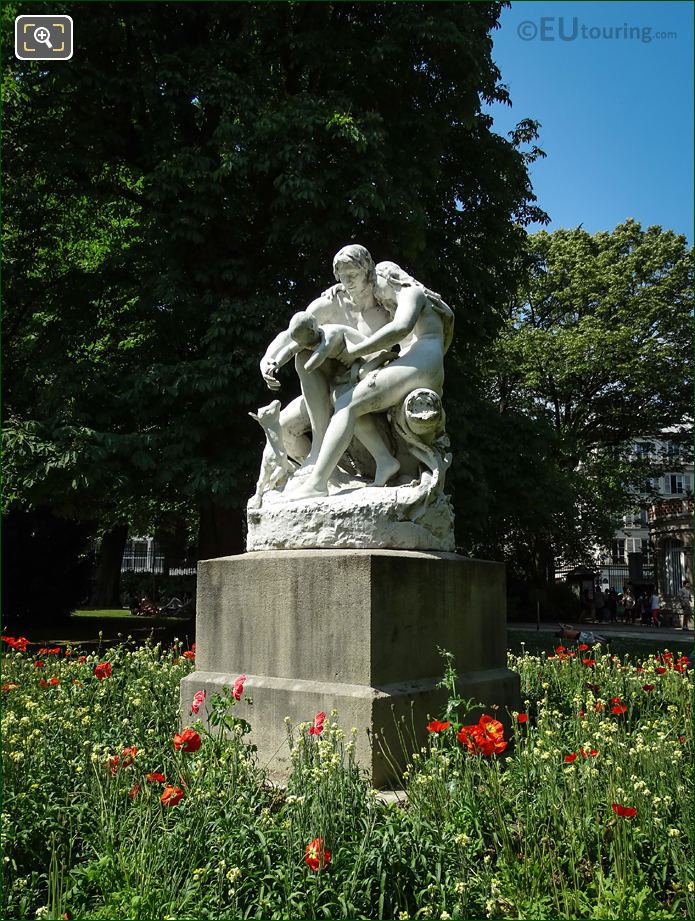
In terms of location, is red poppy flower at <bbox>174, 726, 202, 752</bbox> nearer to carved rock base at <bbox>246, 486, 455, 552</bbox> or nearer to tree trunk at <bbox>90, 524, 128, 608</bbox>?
carved rock base at <bbox>246, 486, 455, 552</bbox>

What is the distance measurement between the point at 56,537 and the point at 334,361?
17.1 metres

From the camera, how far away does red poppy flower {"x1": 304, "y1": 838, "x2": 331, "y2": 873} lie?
3021mm

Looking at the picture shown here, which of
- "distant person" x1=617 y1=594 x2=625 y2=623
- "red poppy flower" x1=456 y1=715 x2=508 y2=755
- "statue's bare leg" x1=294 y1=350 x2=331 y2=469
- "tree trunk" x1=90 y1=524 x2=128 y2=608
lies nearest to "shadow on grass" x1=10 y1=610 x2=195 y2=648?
"tree trunk" x1=90 y1=524 x2=128 y2=608

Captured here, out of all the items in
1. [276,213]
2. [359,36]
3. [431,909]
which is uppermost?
[359,36]

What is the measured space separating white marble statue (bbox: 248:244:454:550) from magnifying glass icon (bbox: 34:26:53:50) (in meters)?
5.79

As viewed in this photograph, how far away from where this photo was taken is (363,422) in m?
5.89

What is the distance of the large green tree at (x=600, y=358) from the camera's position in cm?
2778

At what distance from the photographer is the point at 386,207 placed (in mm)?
11258

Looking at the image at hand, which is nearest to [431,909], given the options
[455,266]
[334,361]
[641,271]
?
[334,361]

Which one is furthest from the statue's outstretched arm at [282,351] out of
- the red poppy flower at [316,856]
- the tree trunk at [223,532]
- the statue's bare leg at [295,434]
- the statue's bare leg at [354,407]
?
the tree trunk at [223,532]

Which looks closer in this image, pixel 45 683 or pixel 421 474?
pixel 421 474

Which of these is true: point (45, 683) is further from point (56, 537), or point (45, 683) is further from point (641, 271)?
point (641, 271)

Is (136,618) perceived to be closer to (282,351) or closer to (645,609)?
(645,609)

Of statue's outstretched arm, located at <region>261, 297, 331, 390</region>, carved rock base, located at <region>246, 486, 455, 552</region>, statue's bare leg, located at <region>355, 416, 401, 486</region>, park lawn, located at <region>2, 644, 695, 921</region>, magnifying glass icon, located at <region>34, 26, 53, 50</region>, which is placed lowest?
park lawn, located at <region>2, 644, 695, 921</region>
